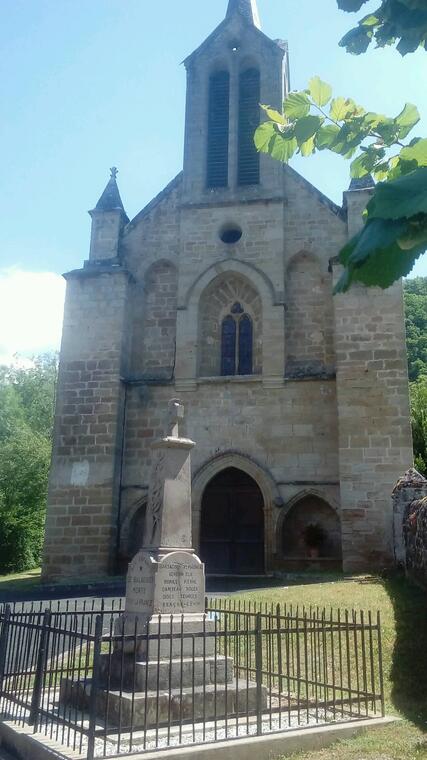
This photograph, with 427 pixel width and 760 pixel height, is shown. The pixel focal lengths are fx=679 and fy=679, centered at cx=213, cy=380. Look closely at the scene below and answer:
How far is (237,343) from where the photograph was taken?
19031 millimetres

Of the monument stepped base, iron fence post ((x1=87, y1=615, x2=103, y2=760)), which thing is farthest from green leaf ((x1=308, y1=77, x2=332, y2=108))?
the monument stepped base

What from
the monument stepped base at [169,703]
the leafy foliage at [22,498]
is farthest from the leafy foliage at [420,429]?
the monument stepped base at [169,703]

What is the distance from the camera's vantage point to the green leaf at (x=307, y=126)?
370cm

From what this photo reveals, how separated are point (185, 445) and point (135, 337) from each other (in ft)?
37.3

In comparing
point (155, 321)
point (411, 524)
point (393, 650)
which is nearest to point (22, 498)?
point (155, 321)

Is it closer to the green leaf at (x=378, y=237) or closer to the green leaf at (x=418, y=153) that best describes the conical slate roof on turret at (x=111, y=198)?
the green leaf at (x=418, y=153)

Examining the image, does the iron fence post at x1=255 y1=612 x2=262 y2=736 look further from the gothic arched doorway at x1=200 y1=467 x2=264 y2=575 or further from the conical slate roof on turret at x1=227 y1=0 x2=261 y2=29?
the conical slate roof on turret at x1=227 y1=0 x2=261 y2=29

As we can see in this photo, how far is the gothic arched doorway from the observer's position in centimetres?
1727

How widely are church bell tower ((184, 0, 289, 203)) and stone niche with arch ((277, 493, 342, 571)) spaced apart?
8.88 m

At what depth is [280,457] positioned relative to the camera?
17266mm

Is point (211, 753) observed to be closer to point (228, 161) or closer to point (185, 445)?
point (185, 445)

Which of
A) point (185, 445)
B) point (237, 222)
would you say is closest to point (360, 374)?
point (237, 222)

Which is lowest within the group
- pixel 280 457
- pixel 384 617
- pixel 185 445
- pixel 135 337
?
pixel 384 617

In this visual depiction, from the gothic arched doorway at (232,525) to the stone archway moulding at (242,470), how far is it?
1.30 feet
